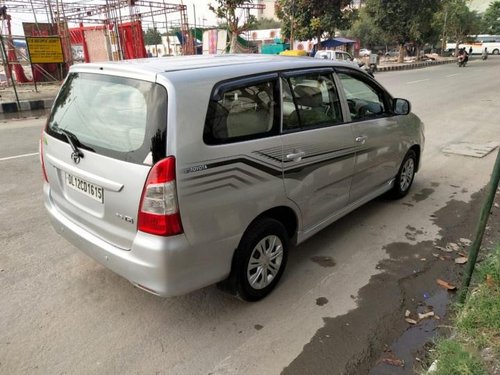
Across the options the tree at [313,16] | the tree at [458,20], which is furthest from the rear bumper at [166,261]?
the tree at [458,20]

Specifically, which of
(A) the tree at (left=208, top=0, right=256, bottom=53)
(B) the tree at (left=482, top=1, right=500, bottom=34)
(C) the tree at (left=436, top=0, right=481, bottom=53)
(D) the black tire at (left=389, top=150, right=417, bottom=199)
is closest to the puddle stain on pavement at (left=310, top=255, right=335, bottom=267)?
(D) the black tire at (left=389, top=150, right=417, bottom=199)

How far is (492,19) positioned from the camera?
7462cm

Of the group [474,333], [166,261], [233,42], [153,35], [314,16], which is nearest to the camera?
[166,261]

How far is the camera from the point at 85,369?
2492 millimetres

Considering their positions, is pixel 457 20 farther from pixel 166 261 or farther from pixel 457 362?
pixel 166 261

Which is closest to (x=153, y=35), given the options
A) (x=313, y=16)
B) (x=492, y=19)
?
(x=313, y=16)

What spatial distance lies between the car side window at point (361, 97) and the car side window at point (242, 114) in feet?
3.58

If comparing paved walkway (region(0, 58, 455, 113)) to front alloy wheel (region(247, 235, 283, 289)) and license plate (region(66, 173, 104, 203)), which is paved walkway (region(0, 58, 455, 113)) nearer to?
license plate (region(66, 173, 104, 203))

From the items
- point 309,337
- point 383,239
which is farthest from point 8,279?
point 383,239

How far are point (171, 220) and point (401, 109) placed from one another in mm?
3209

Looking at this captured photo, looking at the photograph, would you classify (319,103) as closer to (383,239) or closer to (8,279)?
(383,239)

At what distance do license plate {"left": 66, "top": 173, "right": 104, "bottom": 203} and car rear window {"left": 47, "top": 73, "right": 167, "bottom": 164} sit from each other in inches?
9.0

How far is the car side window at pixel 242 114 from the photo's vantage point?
2.55 metres

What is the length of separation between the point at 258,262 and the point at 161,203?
0.98m
